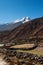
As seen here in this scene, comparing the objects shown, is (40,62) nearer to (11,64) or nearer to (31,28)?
(11,64)

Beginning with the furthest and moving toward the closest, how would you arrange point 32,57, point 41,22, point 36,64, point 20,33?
point 41,22 < point 20,33 < point 32,57 < point 36,64

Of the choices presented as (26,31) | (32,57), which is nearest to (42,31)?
(26,31)

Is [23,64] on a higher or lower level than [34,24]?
lower

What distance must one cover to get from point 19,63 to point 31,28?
354 feet

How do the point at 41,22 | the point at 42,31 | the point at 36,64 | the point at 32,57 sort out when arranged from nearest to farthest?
1. the point at 36,64
2. the point at 32,57
3. the point at 42,31
4. the point at 41,22

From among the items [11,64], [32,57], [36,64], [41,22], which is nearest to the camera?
[11,64]

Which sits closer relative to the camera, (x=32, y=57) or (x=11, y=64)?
(x=11, y=64)

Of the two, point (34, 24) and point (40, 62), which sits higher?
point (34, 24)

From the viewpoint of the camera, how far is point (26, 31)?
123 m

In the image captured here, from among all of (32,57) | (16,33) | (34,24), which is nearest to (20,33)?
(16,33)

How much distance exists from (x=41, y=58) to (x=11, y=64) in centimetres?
484

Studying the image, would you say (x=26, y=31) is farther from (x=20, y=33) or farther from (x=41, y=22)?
(x=41, y=22)

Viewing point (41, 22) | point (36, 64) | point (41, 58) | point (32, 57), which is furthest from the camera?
point (41, 22)

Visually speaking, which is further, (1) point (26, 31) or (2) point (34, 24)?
(2) point (34, 24)
